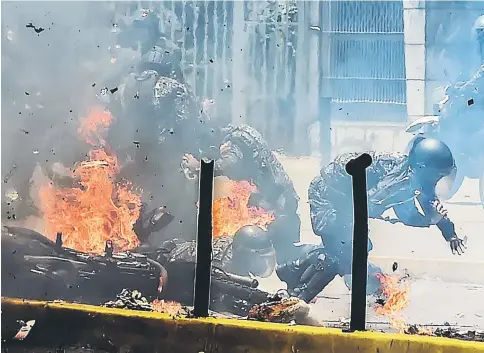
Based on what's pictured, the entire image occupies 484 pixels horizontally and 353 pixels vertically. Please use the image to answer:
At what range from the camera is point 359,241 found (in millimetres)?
1358

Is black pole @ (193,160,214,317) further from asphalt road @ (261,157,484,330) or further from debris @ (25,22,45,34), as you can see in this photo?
debris @ (25,22,45,34)

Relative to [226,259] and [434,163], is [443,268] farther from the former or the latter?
[226,259]

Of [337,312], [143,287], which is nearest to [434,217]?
[337,312]

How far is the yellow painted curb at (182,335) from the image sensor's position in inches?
52.2

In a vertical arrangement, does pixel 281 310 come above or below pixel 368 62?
below

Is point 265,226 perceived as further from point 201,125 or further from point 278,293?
point 201,125

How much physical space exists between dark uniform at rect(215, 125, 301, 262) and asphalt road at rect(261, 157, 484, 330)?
18cm

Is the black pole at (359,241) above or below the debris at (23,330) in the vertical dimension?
above

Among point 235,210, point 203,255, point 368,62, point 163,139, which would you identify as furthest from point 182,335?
point 368,62

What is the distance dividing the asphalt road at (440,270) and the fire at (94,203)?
0.49 meters

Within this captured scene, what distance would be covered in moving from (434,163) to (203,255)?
54cm

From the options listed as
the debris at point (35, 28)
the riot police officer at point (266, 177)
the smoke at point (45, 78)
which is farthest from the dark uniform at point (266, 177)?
the debris at point (35, 28)

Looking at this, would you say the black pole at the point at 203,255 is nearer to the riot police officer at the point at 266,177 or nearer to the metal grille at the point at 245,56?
the riot police officer at the point at 266,177

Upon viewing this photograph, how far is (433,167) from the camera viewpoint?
1356 millimetres
